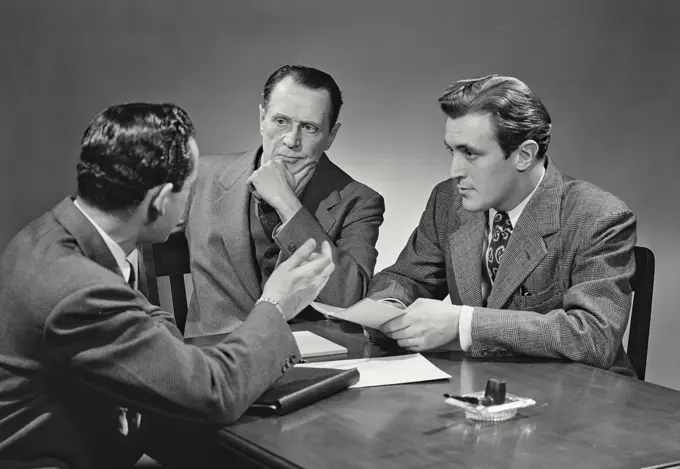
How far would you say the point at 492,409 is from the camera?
6.11 ft

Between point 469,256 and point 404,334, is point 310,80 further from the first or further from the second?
point 404,334

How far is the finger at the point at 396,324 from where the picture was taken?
2463mm

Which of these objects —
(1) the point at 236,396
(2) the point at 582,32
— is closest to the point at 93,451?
(1) the point at 236,396

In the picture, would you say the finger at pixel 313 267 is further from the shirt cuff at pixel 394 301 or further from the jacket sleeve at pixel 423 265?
the jacket sleeve at pixel 423 265

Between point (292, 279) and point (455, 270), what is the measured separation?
0.85 metres

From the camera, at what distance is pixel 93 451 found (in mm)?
1930

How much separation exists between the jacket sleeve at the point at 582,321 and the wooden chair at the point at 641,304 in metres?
0.16

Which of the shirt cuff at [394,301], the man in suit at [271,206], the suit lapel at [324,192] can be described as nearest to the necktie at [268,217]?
the man in suit at [271,206]

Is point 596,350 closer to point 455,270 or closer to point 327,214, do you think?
point 455,270

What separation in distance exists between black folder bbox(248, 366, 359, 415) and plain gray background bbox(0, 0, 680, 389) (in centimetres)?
227

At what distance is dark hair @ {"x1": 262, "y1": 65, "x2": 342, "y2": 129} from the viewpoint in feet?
10.7

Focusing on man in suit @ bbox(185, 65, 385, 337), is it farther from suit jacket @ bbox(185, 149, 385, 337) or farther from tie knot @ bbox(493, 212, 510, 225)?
tie knot @ bbox(493, 212, 510, 225)

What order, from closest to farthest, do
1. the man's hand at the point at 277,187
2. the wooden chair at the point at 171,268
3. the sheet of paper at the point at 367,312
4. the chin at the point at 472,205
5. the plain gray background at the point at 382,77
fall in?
the sheet of paper at the point at 367,312, the chin at the point at 472,205, the wooden chair at the point at 171,268, the man's hand at the point at 277,187, the plain gray background at the point at 382,77

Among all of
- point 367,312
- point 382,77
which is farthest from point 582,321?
point 382,77
